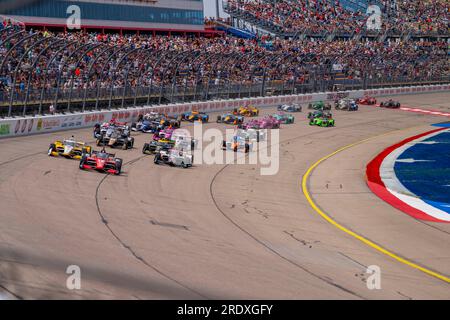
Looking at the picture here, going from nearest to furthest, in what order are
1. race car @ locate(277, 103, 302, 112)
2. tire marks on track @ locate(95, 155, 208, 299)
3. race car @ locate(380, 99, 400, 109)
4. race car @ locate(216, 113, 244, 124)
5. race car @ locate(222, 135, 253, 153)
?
tire marks on track @ locate(95, 155, 208, 299)
race car @ locate(222, 135, 253, 153)
race car @ locate(216, 113, 244, 124)
race car @ locate(277, 103, 302, 112)
race car @ locate(380, 99, 400, 109)

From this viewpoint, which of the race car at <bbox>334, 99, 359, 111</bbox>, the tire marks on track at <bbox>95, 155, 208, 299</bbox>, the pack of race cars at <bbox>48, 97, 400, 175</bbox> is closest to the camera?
the tire marks on track at <bbox>95, 155, 208, 299</bbox>

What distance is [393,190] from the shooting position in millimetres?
30828

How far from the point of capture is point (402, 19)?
343ft

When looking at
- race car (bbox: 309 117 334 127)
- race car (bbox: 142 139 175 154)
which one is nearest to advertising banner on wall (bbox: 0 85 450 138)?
race car (bbox: 142 139 175 154)

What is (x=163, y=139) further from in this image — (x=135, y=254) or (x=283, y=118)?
(x=135, y=254)

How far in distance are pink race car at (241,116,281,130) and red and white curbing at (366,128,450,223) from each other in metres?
8.36

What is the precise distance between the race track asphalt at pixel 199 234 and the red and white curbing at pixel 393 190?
0.61 meters

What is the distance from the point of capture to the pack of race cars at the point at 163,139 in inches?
1216

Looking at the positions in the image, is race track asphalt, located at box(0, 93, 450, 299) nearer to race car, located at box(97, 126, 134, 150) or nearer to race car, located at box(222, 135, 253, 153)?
race car, located at box(97, 126, 134, 150)

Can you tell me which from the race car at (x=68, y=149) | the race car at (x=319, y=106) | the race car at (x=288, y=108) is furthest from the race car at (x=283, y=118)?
the race car at (x=68, y=149)

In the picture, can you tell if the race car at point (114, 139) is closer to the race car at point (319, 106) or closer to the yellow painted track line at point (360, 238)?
the yellow painted track line at point (360, 238)

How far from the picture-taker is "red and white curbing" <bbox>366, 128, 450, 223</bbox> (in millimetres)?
26391

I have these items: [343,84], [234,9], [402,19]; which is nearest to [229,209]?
[343,84]
